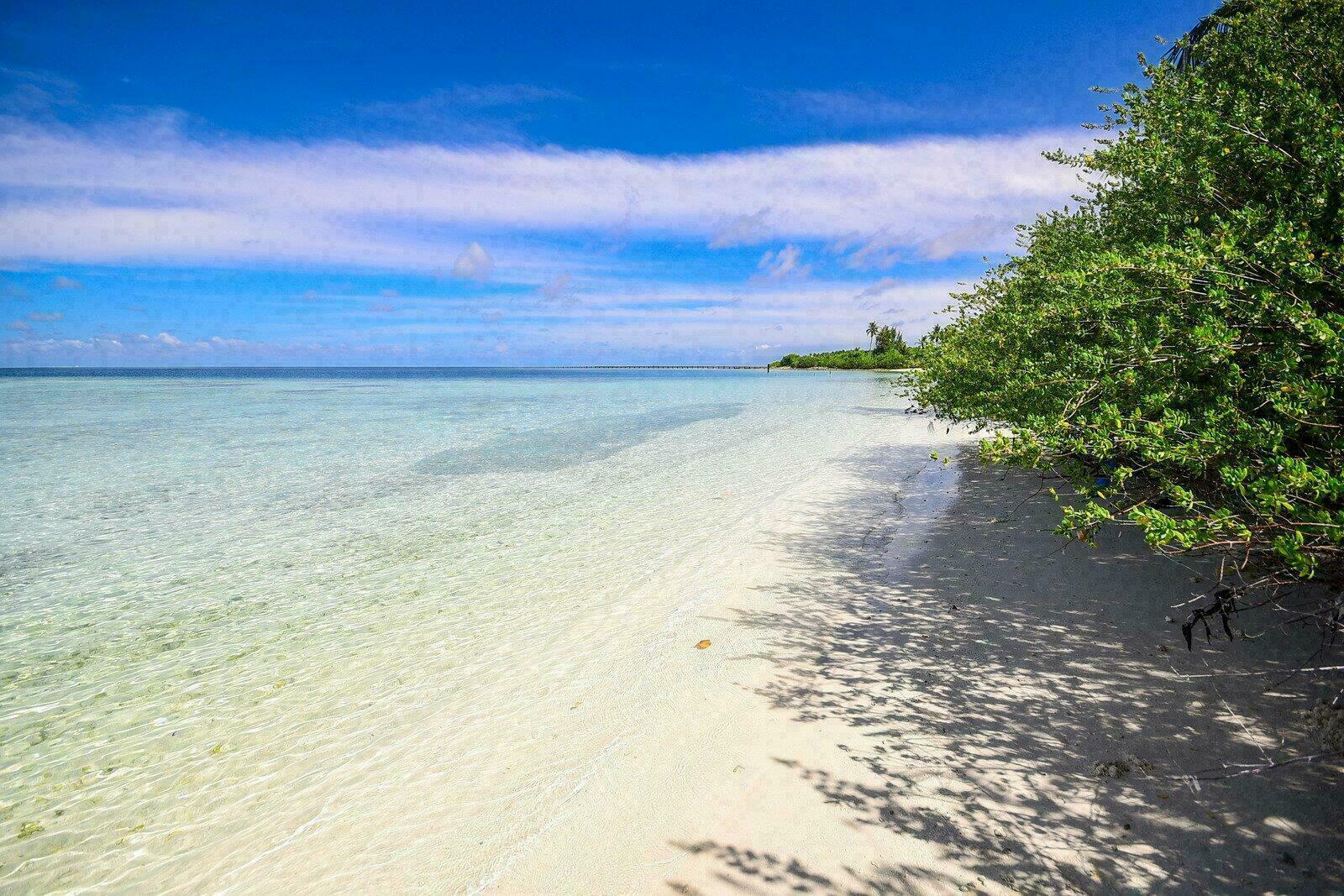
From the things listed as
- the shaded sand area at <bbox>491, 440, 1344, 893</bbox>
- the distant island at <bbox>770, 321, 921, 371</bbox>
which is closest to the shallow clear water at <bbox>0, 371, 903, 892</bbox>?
the shaded sand area at <bbox>491, 440, 1344, 893</bbox>

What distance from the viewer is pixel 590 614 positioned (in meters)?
8.00

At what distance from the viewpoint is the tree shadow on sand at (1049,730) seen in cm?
359

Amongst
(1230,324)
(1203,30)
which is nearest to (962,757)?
(1230,324)

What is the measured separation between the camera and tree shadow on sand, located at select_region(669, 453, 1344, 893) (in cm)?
359

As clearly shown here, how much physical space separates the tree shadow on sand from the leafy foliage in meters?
1.13

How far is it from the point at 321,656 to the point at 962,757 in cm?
662

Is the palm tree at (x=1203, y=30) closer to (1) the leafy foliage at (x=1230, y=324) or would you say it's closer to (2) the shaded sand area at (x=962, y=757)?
(1) the leafy foliage at (x=1230, y=324)

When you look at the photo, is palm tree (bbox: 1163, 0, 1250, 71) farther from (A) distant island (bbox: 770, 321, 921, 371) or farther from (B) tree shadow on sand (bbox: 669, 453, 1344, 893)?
(A) distant island (bbox: 770, 321, 921, 371)

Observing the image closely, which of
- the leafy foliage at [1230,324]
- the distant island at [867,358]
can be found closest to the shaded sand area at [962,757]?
the leafy foliage at [1230,324]

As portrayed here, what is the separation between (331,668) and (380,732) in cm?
157

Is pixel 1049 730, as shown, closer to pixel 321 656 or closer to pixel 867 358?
pixel 321 656

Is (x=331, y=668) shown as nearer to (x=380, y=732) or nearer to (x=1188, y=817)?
(x=380, y=732)

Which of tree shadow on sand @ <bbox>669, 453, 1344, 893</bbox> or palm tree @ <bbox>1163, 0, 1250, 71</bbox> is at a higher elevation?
palm tree @ <bbox>1163, 0, 1250, 71</bbox>

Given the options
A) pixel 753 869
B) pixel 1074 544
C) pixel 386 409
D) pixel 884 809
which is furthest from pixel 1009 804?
pixel 386 409
